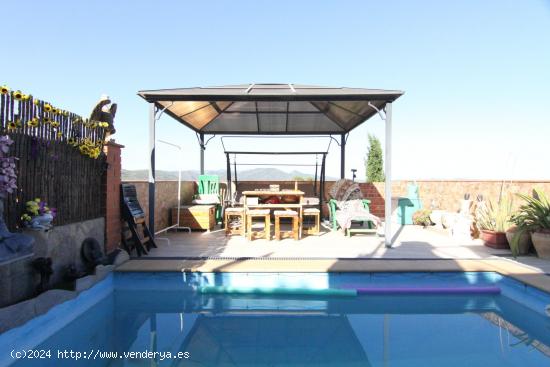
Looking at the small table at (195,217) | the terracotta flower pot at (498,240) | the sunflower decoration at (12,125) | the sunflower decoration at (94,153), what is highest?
the sunflower decoration at (12,125)

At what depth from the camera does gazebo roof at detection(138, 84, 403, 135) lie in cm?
568

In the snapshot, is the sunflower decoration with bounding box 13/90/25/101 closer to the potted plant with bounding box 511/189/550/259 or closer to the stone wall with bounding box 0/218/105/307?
the stone wall with bounding box 0/218/105/307

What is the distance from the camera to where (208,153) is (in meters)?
10.1

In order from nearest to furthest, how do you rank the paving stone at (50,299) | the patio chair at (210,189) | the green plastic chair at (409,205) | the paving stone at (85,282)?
the paving stone at (50,299)
the paving stone at (85,282)
the patio chair at (210,189)
the green plastic chair at (409,205)

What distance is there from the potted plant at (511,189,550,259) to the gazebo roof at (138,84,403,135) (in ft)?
8.85

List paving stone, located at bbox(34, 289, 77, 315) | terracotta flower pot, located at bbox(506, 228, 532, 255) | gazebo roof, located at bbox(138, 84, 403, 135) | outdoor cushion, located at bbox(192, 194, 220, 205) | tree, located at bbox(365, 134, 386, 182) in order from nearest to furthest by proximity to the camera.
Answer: paving stone, located at bbox(34, 289, 77, 315), terracotta flower pot, located at bbox(506, 228, 532, 255), gazebo roof, located at bbox(138, 84, 403, 135), outdoor cushion, located at bbox(192, 194, 220, 205), tree, located at bbox(365, 134, 386, 182)

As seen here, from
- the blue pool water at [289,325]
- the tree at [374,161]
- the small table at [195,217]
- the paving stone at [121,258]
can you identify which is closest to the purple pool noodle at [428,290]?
the blue pool water at [289,325]

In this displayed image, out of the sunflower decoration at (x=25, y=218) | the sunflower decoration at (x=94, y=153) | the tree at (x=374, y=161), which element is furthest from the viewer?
the tree at (x=374, y=161)

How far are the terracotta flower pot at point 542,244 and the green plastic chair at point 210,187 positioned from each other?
635cm

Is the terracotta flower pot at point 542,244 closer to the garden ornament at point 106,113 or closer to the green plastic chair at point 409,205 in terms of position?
the green plastic chair at point 409,205

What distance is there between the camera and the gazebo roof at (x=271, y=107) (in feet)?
18.6

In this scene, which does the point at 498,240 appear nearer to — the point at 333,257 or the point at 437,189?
the point at 333,257

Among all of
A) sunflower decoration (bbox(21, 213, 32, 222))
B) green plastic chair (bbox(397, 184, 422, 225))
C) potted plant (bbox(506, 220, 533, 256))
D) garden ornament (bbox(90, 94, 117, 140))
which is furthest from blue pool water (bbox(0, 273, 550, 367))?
green plastic chair (bbox(397, 184, 422, 225))

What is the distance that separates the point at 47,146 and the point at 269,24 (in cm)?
863
